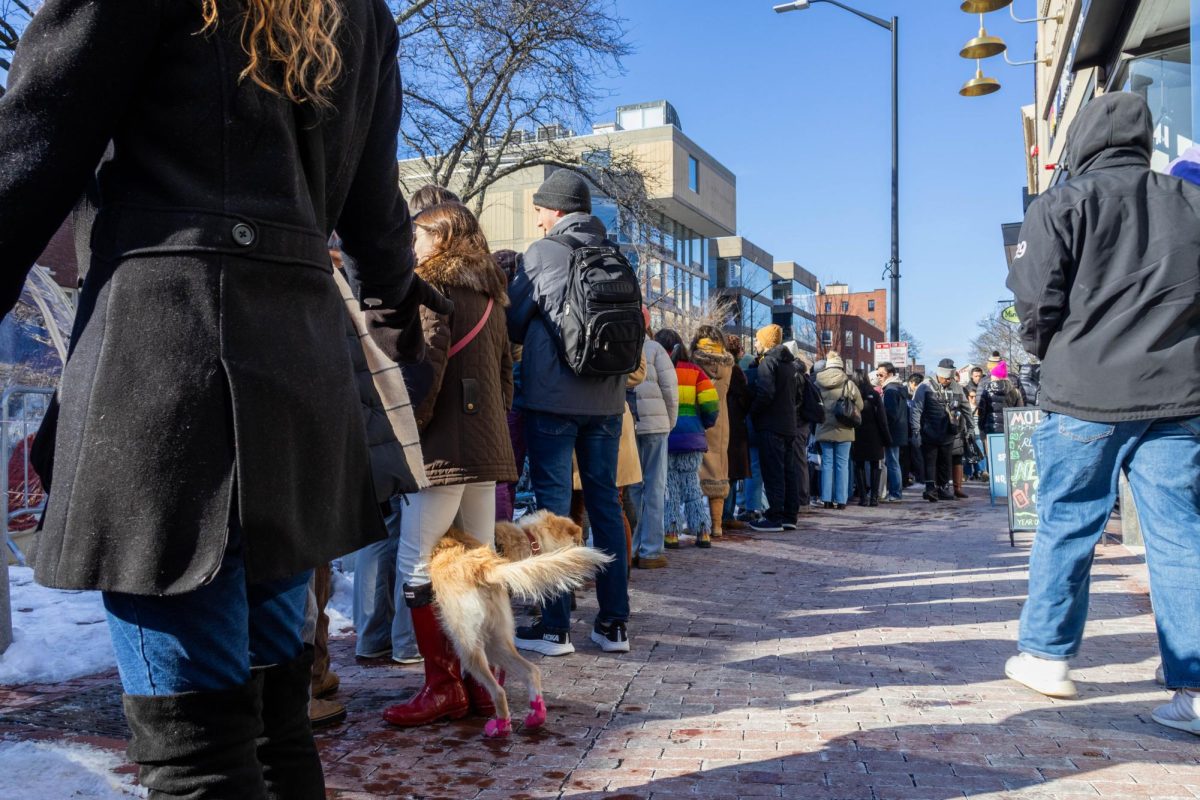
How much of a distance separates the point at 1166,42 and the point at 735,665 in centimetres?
696

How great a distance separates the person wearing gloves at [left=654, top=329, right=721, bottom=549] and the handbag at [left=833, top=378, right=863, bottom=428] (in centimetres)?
426

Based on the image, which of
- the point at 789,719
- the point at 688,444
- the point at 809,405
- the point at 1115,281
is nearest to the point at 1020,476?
the point at 688,444

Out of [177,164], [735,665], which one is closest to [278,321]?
[177,164]

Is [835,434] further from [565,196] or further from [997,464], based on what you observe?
[565,196]

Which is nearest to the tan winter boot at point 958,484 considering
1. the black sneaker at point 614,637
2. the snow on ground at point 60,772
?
the black sneaker at point 614,637

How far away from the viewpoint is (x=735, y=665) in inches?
189

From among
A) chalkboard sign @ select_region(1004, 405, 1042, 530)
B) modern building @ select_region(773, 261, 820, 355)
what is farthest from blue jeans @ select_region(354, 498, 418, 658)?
modern building @ select_region(773, 261, 820, 355)

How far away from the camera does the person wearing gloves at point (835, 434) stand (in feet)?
44.4

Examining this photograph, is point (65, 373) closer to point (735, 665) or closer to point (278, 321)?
point (278, 321)

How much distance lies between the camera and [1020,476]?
9.20m

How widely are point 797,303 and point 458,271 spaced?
296 ft

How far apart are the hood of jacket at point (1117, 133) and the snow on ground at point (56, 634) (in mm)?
4443

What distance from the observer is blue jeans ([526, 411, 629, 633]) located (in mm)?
4875

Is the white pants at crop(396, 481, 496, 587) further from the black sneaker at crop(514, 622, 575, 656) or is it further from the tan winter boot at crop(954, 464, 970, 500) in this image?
the tan winter boot at crop(954, 464, 970, 500)
